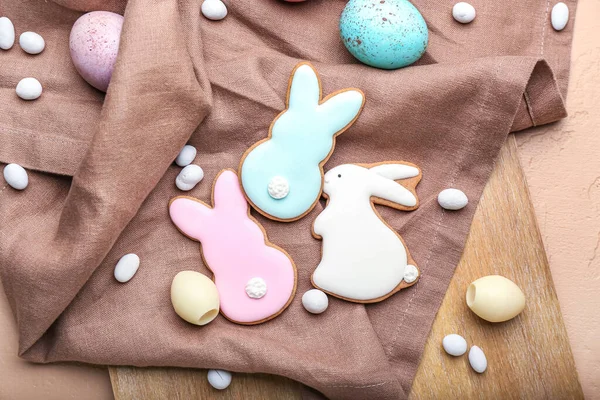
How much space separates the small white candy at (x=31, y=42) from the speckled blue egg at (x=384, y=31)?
42cm

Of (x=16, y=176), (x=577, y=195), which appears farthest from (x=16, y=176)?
(x=577, y=195)

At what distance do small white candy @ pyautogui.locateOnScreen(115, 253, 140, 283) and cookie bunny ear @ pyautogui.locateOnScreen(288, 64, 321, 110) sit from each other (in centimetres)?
29

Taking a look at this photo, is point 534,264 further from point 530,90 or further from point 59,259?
point 59,259

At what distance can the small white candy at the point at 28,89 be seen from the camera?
37.4 inches

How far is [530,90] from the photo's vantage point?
3.21 feet

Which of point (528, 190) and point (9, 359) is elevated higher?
point (528, 190)

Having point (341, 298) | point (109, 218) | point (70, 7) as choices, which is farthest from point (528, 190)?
point (70, 7)

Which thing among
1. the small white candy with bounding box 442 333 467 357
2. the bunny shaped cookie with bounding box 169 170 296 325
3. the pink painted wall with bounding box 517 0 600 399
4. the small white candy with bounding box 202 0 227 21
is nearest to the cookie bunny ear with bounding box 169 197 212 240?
the bunny shaped cookie with bounding box 169 170 296 325

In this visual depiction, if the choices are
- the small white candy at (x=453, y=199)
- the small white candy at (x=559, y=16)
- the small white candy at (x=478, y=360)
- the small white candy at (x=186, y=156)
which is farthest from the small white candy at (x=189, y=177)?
the small white candy at (x=559, y=16)

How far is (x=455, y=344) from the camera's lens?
94 cm

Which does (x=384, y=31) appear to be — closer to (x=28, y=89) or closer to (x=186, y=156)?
(x=186, y=156)

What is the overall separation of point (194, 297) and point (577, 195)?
547mm

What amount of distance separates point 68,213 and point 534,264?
619 mm

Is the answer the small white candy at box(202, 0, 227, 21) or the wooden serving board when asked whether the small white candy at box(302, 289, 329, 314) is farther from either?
the small white candy at box(202, 0, 227, 21)
